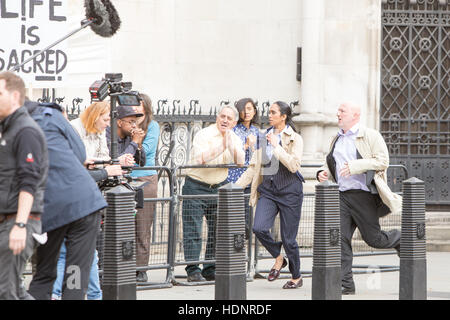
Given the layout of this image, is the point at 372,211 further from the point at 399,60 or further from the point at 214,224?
the point at 399,60

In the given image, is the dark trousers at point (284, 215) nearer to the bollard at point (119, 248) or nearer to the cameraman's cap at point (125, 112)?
the cameraman's cap at point (125, 112)

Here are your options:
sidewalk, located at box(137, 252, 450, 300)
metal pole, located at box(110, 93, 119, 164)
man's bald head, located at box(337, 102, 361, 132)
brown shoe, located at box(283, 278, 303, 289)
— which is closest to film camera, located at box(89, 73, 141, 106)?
metal pole, located at box(110, 93, 119, 164)

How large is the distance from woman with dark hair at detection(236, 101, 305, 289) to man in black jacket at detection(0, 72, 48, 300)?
4.20 meters

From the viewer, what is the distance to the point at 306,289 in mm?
11266

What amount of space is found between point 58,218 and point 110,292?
0.88 m

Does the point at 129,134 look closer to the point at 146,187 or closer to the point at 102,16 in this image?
the point at 146,187

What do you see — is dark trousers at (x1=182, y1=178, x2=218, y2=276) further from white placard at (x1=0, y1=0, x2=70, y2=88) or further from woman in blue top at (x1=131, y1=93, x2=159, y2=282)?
white placard at (x1=0, y1=0, x2=70, y2=88)

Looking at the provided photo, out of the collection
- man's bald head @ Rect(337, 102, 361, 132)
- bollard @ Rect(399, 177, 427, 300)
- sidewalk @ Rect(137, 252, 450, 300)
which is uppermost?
man's bald head @ Rect(337, 102, 361, 132)

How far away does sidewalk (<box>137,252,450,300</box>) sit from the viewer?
34.8 feet

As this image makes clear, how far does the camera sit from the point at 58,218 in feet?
25.5

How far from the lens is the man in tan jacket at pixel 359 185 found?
35.5ft

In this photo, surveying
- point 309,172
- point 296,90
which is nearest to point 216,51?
point 296,90

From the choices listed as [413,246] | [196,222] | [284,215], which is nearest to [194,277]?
[196,222]

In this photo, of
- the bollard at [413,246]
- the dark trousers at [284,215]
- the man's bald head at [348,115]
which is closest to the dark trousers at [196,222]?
the dark trousers at [284,215]
